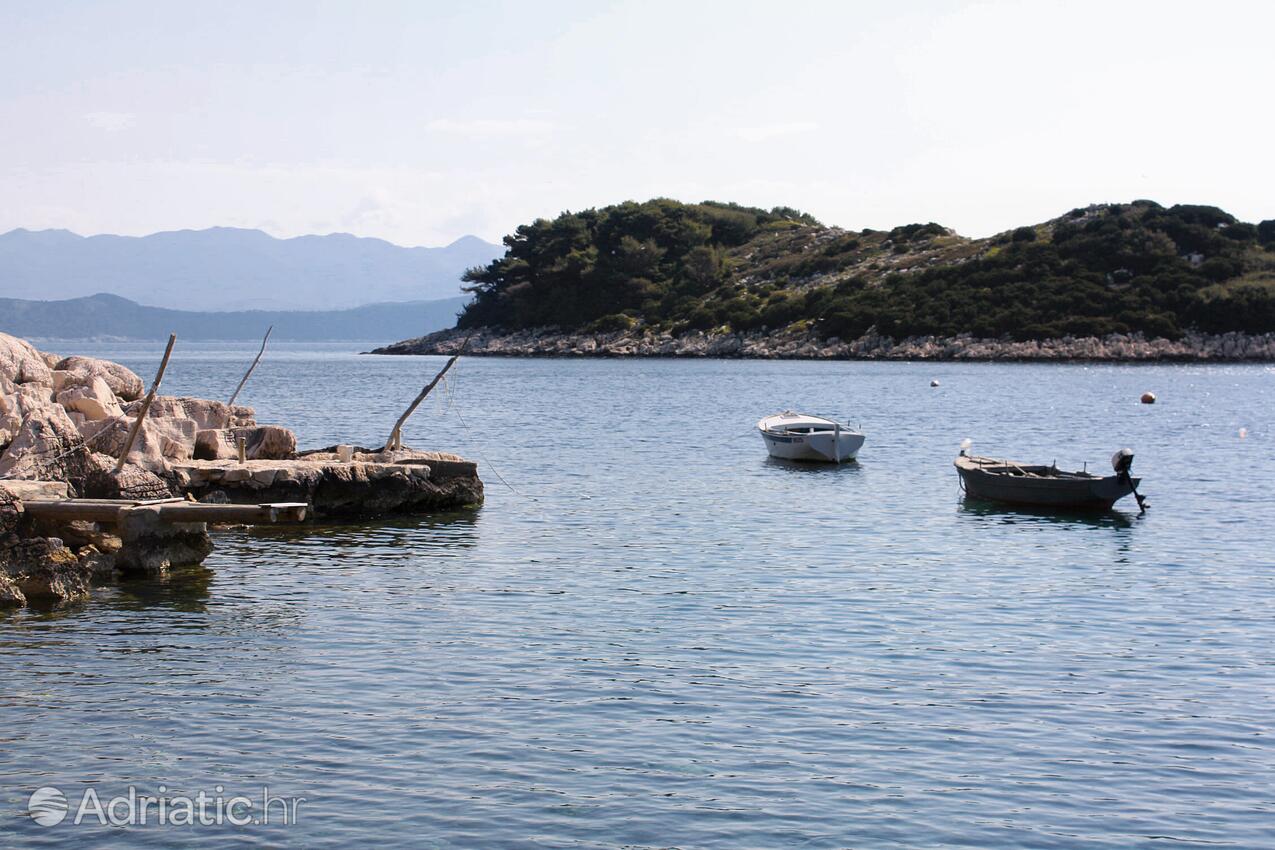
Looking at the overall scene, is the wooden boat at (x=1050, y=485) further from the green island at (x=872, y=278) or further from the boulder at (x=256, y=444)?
the green island at (x=872, y=278)

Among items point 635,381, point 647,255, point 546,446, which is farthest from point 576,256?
point 546,446

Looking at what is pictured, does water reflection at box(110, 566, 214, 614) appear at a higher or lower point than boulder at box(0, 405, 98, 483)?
lower

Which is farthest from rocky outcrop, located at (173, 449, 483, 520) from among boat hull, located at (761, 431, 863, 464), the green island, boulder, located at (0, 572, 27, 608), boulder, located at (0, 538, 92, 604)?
the green island

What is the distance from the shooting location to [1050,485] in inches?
1256

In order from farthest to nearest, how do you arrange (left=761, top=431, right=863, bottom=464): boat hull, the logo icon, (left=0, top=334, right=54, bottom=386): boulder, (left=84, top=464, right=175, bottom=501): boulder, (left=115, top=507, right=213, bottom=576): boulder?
(left=761, top=431, right=863, bottom=464): boat hull, (left=0, top=334, right=54, bottom=386): boulder, (left=84, top=464, right=175, bottom=501): boulder, (left=115, top=507, right=213, bottom=576): boulder, the logo icon

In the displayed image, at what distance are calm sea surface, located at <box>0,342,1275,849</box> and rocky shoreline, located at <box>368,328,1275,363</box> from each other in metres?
75.1

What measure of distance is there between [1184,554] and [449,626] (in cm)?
1572

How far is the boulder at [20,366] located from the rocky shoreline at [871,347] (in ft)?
228

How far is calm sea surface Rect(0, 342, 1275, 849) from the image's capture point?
468 inches

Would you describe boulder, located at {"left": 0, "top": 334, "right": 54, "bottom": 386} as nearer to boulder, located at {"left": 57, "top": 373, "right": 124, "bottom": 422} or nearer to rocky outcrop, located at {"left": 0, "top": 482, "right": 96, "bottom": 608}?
boulder, located at {"left": 57, "top": 373, "right": 124, "bottom": 422}

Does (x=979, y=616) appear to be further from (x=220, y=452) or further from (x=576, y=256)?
(x=576, y=256)

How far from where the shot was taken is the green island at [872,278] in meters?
125

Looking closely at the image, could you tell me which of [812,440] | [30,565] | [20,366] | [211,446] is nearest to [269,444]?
[211,446]

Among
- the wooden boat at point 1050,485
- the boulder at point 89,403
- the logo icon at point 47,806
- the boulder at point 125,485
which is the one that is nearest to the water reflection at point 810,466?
the wooden boat at point 1050,485
